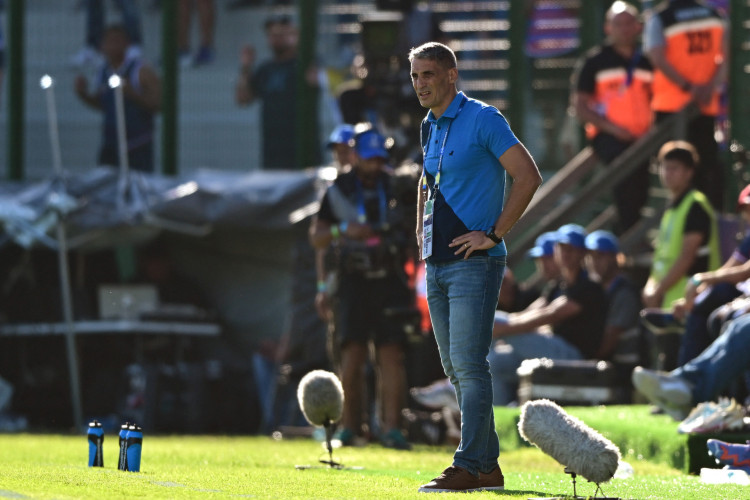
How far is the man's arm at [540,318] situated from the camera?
480 inches

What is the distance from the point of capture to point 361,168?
11281 mm

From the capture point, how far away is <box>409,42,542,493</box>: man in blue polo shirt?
6742 millimetres

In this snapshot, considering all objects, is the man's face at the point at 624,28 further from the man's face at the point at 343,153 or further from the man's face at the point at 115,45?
the man's face at the point at 115,45

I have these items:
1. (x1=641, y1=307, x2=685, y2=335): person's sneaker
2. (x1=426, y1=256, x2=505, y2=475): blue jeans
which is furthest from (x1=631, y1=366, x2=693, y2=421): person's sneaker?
(x1=426, y1=256, x2=505, y2=475): blue jeans

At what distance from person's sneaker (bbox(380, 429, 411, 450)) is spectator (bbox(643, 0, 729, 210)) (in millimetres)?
3984

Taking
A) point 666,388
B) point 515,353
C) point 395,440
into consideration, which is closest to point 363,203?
point 395,440

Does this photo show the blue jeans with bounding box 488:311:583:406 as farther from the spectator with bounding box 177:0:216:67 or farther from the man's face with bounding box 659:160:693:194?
the spectator with bounding box 177:0:216:67

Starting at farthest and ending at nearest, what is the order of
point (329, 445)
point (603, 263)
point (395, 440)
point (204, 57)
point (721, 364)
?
1. point (204, 57)
2. point (603, 263)
3. point (395, 440)
4. point (721, 364)
5. point (329, 445)

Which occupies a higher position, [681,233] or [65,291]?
[681,233]

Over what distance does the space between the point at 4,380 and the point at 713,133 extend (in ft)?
24.1

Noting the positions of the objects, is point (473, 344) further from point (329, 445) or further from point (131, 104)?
point (131, 104)

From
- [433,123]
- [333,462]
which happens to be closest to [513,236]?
[333,462]

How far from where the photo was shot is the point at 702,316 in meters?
10.2

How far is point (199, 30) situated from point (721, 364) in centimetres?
1138
